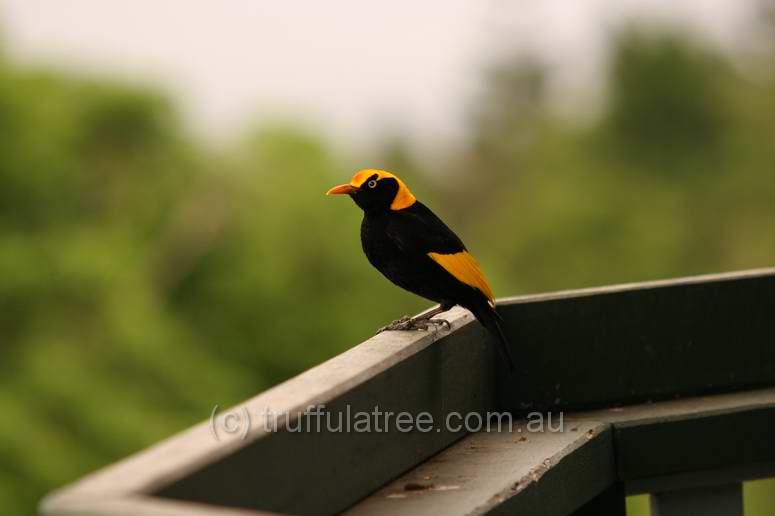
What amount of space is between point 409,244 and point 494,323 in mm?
585

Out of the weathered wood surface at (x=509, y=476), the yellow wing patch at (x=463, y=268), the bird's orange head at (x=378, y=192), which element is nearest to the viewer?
the weathered wood surface at (x=509, y=476)

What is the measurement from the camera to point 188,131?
34.5 meters

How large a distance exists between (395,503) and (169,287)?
2852 centimetres

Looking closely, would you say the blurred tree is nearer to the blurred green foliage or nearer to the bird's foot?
the blurred green foliage

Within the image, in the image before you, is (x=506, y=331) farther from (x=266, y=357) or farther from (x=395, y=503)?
(x=266, y=357)

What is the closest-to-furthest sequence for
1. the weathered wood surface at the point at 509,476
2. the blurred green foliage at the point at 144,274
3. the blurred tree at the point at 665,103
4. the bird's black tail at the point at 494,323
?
the weathered wood surface at the point at 509,476 → the bird's black tail at the point at 494,323 → the blurred green foliage at the point at 144,274 → the blurred tree at the point at 665,103

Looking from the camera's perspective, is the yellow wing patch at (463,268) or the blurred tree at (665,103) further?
the blurred tree at (665,103)

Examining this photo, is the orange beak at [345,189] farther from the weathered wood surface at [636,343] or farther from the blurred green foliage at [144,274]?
the blurred green foliage at [144,274]

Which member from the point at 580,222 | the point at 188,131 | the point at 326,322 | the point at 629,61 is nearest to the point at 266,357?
the point at 326,322

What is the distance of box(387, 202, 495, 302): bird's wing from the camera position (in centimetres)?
372

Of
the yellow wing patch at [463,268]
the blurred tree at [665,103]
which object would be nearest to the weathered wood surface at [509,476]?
the yellow wing patch at [463,268]

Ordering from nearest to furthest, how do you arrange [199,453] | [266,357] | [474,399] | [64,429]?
[199,453] → [474,399] → [64,429] → [266,357]

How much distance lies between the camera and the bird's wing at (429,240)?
12.2 feet

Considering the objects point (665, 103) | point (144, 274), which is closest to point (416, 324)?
point (144, 274)
